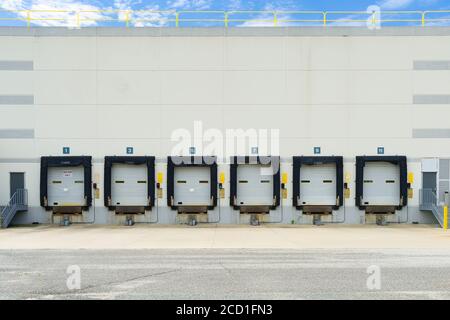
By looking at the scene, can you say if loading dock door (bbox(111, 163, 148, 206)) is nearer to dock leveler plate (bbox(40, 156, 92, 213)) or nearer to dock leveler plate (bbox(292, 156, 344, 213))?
dock leveler plate (bbox(40, 156, 92, 213))

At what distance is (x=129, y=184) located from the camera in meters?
22.2

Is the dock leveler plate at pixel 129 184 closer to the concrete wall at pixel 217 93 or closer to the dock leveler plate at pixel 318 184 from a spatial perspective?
the concrete wall at pixel 217 93

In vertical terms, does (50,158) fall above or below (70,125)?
below

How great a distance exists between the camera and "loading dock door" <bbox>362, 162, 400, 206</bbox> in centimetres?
2222

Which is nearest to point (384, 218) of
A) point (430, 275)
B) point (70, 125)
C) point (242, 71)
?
point (242, 71)

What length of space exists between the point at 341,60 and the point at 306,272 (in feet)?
49.8

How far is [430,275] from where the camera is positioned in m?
9.49

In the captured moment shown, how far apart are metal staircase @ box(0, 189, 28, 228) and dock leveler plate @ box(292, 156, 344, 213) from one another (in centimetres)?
1383

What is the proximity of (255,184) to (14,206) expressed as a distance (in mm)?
12116

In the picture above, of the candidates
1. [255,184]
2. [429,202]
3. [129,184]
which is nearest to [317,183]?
[255,184]

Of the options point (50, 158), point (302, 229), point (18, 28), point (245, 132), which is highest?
point (18, 28)

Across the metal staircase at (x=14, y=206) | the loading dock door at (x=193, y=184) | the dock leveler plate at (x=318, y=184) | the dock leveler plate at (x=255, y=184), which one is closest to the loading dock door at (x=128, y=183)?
the loading dock door at (x=193, y=184)

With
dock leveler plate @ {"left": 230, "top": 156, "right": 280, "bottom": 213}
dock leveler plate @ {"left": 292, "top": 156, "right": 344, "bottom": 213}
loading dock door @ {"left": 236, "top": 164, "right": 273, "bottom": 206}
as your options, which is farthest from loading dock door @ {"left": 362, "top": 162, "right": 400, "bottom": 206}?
loading dock door @ {"left": 236, "top": 164, "right": 273, "bottom": 206}
